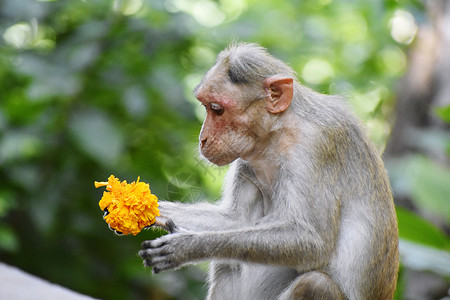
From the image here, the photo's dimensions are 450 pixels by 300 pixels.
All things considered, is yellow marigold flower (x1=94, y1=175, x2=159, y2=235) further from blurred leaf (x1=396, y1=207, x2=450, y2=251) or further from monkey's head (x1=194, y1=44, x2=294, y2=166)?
blurred leaf (x1=396, y1=207, x2=450, y2=251)

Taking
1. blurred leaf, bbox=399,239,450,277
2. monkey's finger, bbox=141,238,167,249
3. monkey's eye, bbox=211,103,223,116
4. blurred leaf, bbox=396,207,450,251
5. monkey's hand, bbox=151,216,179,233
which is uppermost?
monkey's eye, bbox=211,103,223,116

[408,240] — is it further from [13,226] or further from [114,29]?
[13,226]

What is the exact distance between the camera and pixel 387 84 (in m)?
11.1

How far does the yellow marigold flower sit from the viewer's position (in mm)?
3848

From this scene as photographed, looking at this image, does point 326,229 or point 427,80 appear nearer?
point 326,229

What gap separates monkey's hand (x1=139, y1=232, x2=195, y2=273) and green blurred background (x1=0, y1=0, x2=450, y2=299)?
7.82 ft

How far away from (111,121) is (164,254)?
3.44m

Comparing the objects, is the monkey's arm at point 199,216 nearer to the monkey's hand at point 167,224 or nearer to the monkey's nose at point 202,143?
the monkey's hand at point 167,224

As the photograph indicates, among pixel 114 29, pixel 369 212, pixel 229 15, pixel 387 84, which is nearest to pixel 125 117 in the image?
pixel 114 29

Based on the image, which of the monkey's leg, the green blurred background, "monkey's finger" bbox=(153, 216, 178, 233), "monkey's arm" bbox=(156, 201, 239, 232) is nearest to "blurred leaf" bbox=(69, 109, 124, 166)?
the green blurred background

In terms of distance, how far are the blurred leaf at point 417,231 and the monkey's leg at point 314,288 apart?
228cm

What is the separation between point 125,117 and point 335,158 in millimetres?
4090

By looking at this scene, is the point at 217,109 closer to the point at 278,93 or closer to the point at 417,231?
the point at 278,93

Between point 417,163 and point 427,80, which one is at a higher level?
point 427,80
